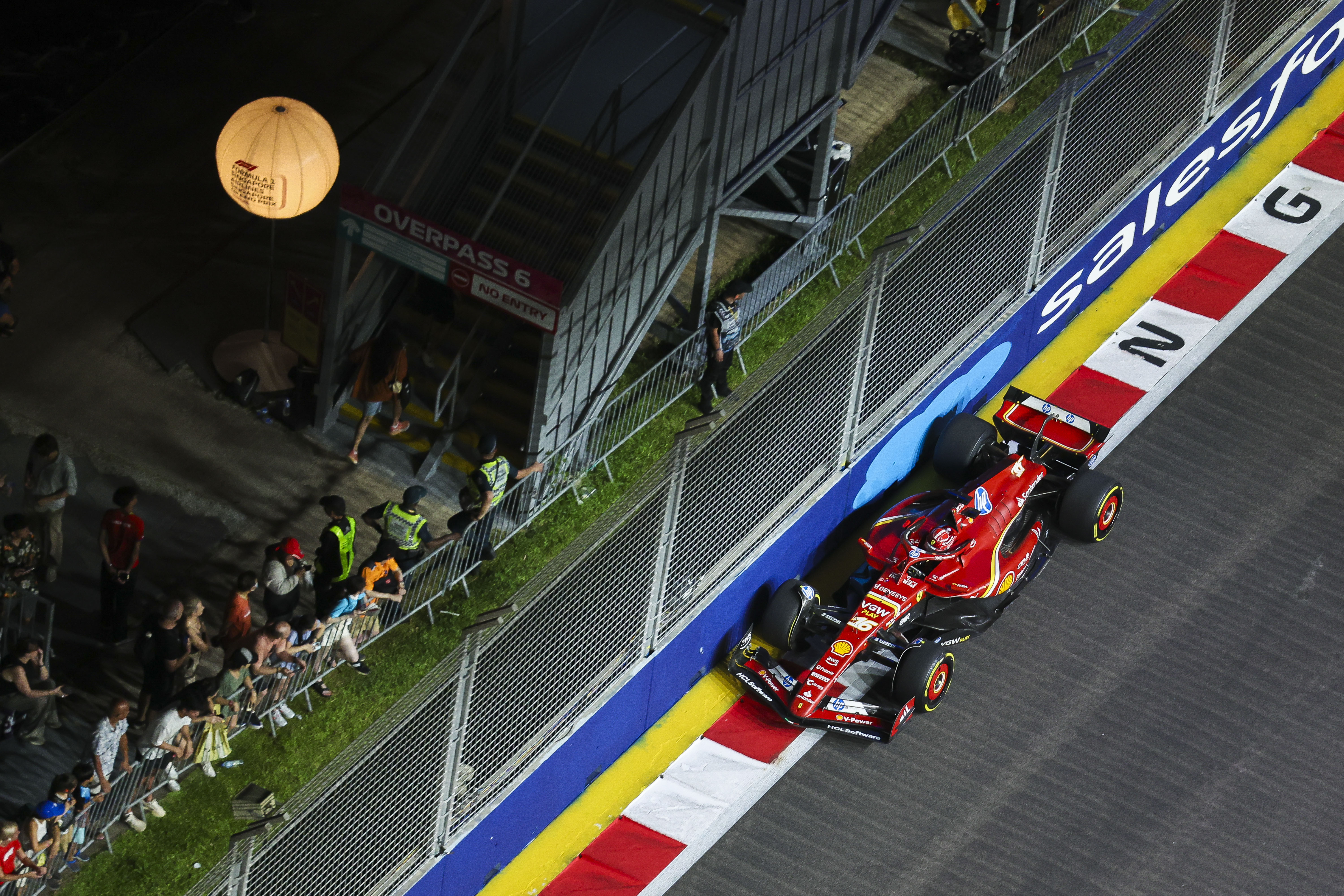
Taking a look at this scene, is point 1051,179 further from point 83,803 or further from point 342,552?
point 83,803

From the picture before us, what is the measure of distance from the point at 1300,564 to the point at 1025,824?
150 inches

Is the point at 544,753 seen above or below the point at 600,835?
above

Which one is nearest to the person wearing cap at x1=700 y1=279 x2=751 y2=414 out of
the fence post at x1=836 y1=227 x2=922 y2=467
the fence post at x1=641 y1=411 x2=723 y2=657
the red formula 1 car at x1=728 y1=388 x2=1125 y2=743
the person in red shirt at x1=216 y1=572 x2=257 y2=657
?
the fence post at x1=836 y1=227 x2=922 y2=467

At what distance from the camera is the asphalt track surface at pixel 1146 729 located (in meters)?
16.2

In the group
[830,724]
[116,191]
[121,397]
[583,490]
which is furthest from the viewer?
[116,191]

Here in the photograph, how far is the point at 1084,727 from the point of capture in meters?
17.1

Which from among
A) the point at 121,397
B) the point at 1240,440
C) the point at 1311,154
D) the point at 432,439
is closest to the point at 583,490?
the point at 432,439

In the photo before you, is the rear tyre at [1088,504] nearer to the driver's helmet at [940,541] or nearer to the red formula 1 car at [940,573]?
the red formula 1 car at [940,573]

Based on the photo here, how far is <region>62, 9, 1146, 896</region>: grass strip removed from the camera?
1511 centimetres

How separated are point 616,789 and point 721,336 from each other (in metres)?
4.05

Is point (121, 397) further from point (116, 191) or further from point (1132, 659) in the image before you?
point (1132, 659)

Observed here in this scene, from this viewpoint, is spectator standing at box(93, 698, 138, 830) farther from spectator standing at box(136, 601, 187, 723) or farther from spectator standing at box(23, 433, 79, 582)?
spectator standing at box(23, 433, 79, 582)

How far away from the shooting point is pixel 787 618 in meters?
17.1

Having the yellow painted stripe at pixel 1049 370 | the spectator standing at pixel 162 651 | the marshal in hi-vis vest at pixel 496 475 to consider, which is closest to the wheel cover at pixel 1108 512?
the yellow painted stripe at pixel 1049 370
